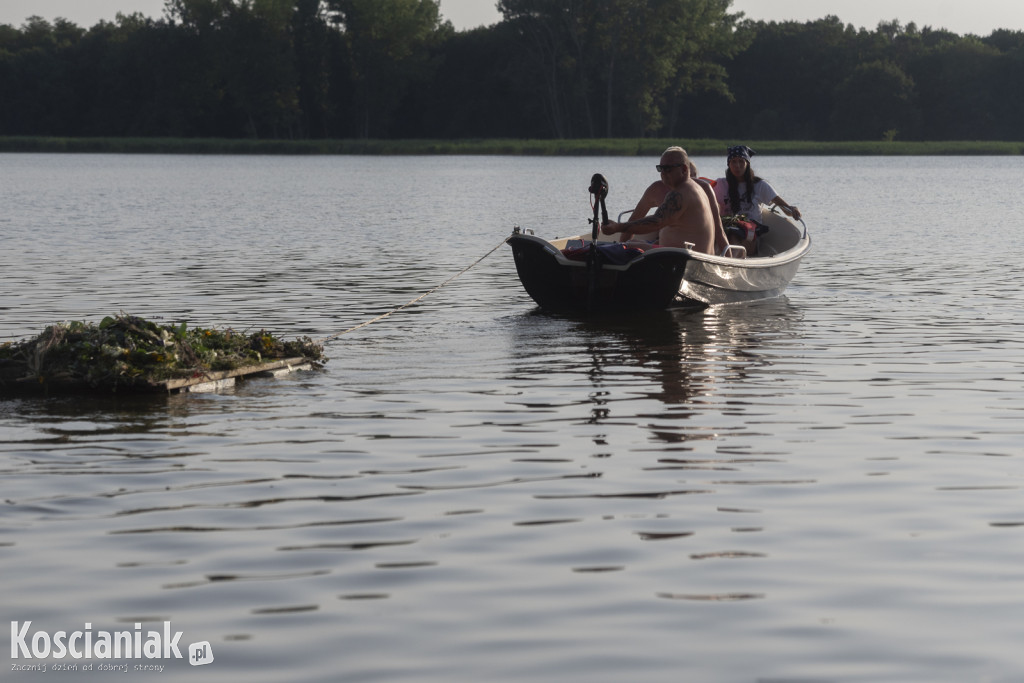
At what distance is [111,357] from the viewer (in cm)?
991

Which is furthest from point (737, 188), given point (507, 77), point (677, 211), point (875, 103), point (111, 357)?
point (875, 103)

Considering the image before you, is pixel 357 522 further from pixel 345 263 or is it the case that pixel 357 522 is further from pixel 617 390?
pixel 345 263

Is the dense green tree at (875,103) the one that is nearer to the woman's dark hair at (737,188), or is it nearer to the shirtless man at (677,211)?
the woman's dark hair at (737,188)

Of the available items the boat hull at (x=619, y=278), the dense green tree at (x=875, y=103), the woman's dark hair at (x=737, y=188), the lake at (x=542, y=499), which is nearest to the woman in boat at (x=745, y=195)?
the woman's dark hair at (x=737, y=188)

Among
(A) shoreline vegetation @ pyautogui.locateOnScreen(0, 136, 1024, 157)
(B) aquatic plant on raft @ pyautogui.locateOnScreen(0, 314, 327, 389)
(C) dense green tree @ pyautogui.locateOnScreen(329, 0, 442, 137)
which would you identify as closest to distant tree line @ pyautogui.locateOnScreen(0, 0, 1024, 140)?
(C) dense green tree @ pyautogui.locateOnScreen(329, 0, 442, 137)

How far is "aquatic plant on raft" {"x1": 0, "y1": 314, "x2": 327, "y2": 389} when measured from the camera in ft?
32.4

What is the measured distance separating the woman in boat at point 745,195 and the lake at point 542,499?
144cm

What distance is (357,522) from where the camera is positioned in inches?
257

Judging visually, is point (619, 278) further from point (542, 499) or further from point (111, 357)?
point (542, 499)

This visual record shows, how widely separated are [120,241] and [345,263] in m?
5.73

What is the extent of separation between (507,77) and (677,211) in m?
88.4

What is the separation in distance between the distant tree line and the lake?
87051 mm

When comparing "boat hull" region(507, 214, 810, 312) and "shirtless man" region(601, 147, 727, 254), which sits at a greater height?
"shirtless man" region(601, 147, 727, 254)

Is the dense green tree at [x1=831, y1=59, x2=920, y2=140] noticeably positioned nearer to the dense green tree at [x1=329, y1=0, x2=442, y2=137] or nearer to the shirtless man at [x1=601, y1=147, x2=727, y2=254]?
the dense green tree at [x1=329, y1=0, x2=442, y2=137]
